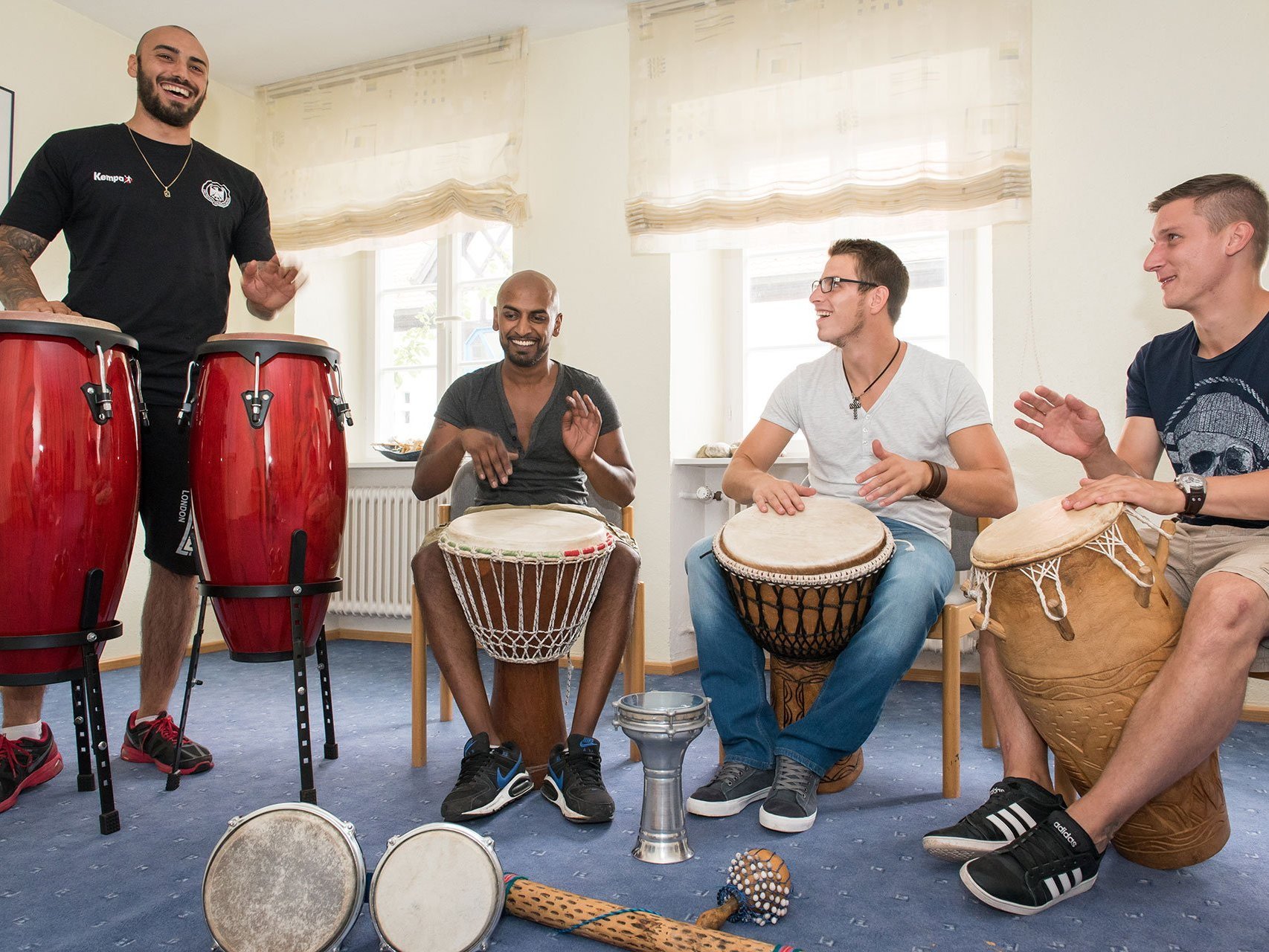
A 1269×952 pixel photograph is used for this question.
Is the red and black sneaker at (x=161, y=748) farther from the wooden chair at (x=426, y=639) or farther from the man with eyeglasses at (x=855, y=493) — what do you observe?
the man with eyeglasses at (x=855, y=493)

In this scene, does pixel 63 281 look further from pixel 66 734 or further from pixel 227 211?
pixel 66 734

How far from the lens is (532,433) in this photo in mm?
2557

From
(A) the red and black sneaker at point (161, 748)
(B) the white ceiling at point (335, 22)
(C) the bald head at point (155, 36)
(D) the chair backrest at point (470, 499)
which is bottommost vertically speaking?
(A) the red and black sneaker at point (161, 748)

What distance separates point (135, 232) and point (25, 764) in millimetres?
1351

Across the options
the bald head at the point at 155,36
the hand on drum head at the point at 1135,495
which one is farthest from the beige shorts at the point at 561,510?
the bald head at the point at 155,36

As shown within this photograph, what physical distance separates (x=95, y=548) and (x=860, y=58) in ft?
9.97

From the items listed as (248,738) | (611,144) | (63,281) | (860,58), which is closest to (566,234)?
(611,144)

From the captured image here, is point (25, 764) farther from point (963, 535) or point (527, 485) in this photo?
point (963, 535)

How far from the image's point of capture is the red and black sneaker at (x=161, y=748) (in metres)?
2.38

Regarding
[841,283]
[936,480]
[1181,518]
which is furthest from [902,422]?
[1181,518]

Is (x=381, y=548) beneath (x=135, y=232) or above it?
beneath

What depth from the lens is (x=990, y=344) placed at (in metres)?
3.51

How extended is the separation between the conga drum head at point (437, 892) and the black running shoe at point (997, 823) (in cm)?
82

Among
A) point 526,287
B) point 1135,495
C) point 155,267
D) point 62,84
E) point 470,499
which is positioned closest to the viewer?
point 1135,495
